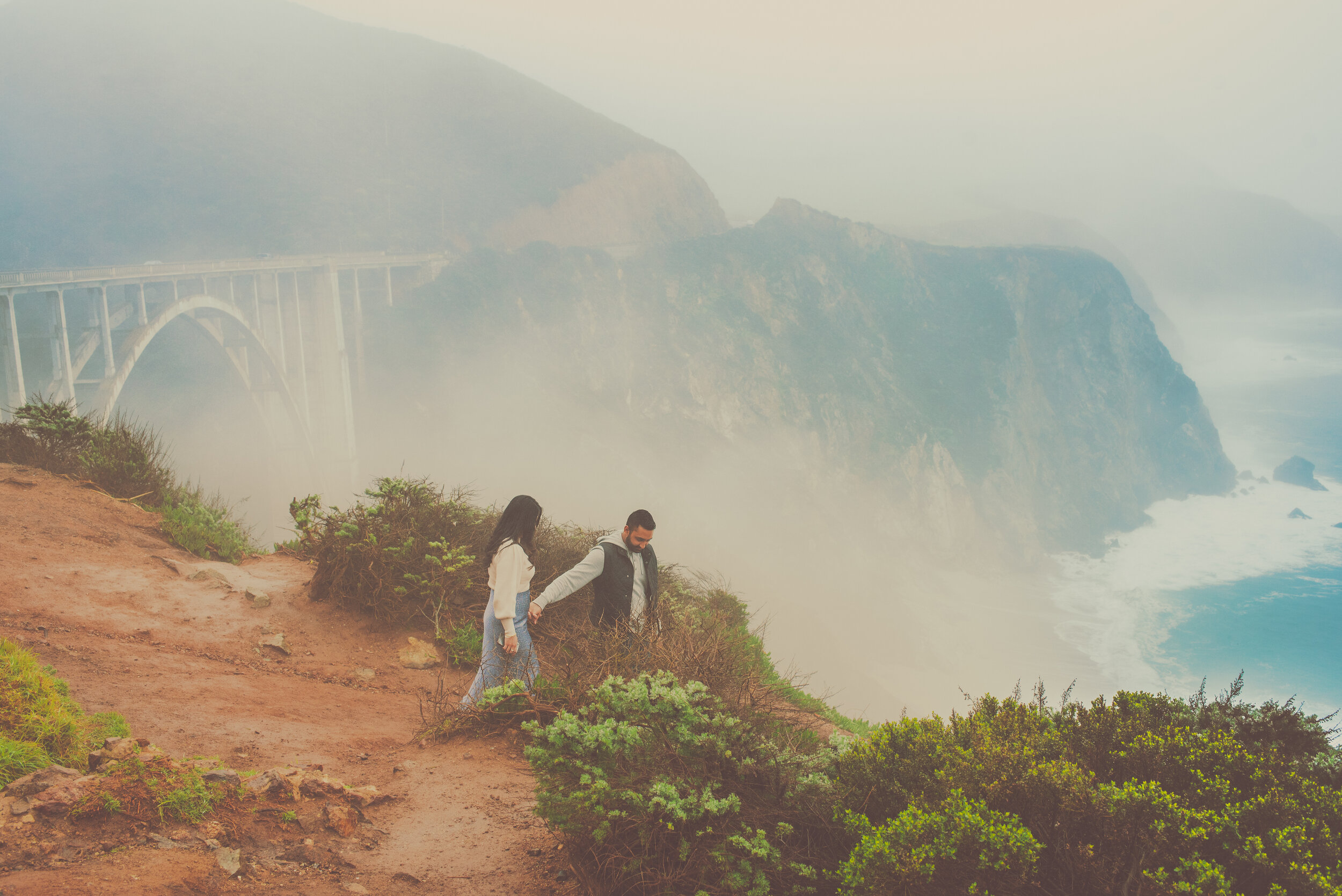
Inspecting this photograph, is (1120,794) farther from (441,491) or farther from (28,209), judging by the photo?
(28,209)

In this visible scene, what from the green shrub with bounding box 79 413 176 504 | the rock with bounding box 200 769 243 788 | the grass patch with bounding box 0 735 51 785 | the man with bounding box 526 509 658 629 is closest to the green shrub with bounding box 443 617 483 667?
the man with bounding box 526 509 658 629

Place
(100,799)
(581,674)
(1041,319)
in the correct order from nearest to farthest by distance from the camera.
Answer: (100,799) < (581,674) < (1041,319)

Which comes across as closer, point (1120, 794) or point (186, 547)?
point (1120, 794)

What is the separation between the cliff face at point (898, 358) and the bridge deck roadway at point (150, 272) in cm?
2191

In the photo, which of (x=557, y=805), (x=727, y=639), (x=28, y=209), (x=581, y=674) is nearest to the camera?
(x=557, y=805)

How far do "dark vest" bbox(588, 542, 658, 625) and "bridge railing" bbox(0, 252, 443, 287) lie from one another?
76.6ft

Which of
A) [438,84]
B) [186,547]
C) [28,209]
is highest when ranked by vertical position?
[438,84]

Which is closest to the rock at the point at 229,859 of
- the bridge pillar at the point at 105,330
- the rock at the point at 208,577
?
the rock at the point at 208,577

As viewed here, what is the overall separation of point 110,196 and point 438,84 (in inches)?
1932

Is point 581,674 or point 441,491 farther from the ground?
point 441,491

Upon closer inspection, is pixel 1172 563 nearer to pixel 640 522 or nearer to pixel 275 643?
pixel 640 522

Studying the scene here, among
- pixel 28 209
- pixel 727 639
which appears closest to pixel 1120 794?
pixel 727 639

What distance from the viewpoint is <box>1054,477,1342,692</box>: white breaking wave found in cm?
5441

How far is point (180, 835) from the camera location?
8.52 feet
